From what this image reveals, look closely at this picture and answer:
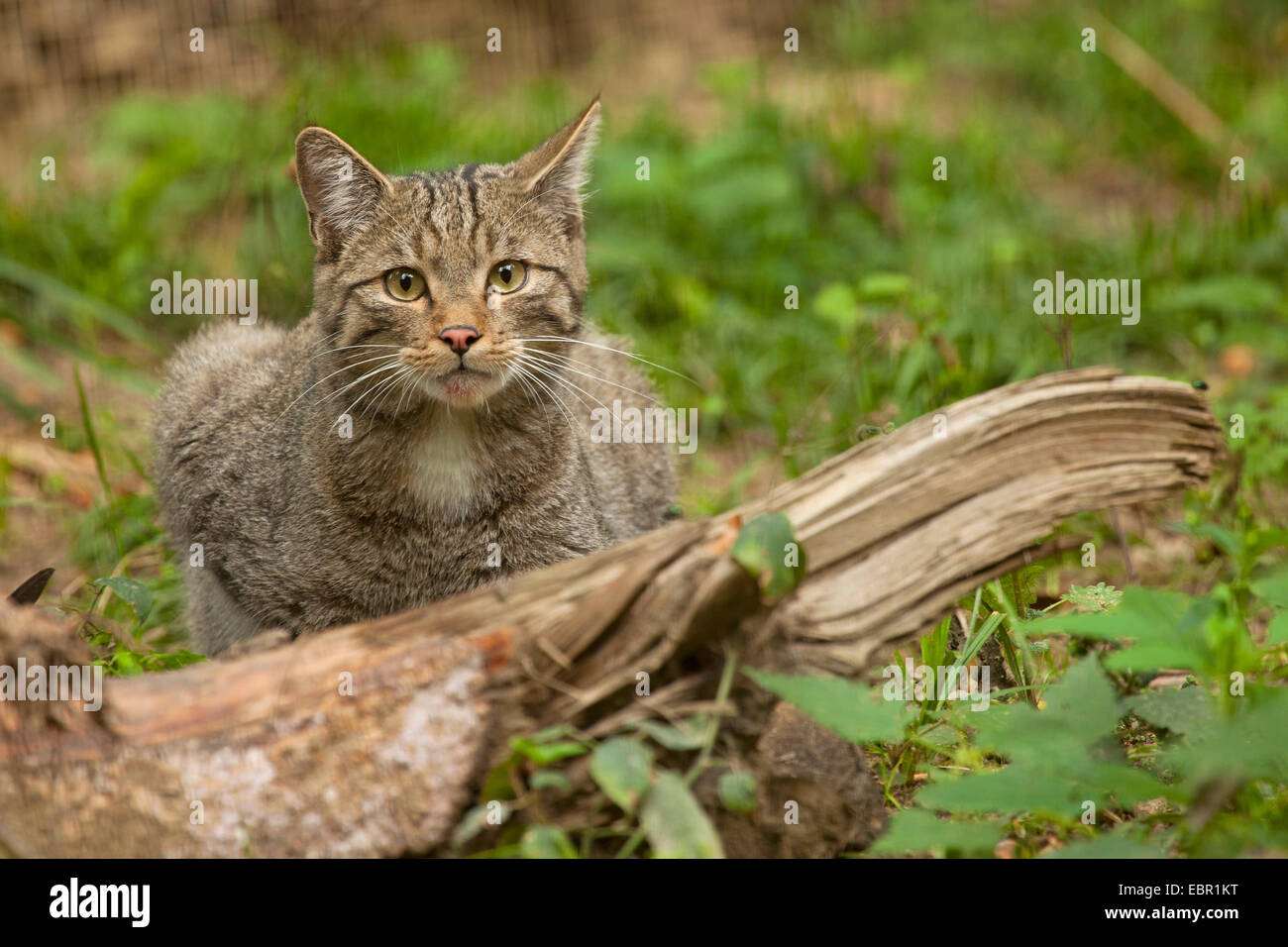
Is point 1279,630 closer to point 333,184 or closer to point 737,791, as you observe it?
point 737,791

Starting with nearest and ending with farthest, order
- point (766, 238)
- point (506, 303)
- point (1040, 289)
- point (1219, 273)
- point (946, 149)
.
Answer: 1. point (506, 303)
2. point (1040, 289)
3. point (1219, 273)
4. point (766, 238)
5. point (946, 149)

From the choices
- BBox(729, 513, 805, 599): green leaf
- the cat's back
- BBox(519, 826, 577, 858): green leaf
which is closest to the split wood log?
BBox(729, 513, 805, 599): green leaf

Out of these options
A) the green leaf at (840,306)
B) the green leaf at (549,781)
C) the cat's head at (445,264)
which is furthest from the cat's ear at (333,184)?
the green leaf at (840,306)

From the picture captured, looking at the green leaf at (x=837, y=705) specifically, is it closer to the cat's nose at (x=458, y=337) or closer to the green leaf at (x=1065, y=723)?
the green leaf at (x=1065, y=723)

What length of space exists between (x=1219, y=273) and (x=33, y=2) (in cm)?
731

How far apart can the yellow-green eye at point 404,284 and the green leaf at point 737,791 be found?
1.81 metres

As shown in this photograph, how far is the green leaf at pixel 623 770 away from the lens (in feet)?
7.90

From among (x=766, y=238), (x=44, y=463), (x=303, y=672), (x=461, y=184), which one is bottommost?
(x=303, y=672)

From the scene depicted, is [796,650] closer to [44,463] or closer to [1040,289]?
[1040,289]

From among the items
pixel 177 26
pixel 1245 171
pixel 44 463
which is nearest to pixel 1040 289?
pixel 1245 171

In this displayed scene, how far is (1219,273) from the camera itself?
6.11m

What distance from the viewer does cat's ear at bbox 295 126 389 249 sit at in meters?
3.71

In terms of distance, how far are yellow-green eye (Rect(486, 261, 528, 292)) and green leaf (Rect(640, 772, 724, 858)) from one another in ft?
5.82

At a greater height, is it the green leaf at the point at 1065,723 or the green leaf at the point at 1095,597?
the green leaf at the point at 1095,597
